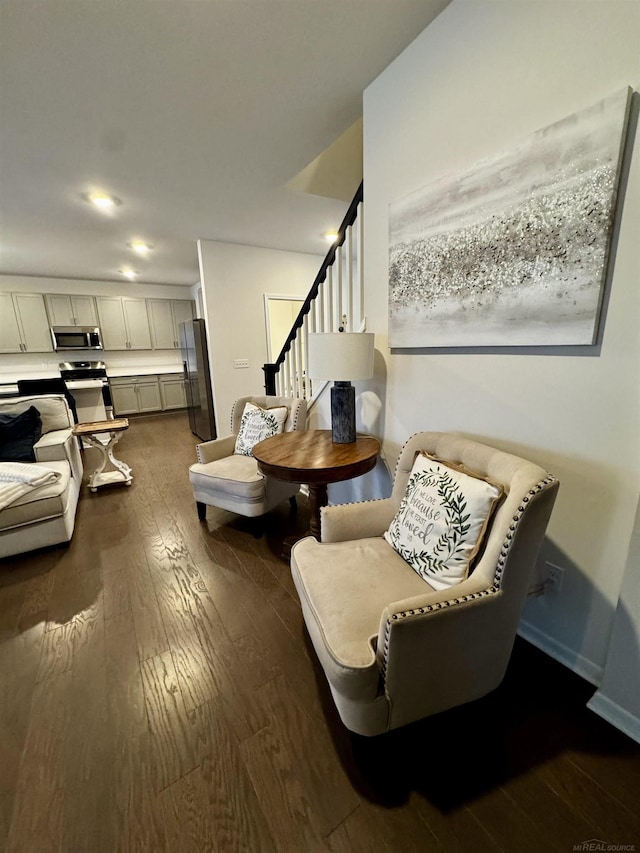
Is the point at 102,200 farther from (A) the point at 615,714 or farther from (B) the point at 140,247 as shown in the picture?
(A) the point at 615,714

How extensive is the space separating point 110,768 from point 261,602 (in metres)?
0.79

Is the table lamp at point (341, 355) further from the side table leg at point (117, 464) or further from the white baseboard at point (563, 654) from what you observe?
the side table leg at point (117, 464)

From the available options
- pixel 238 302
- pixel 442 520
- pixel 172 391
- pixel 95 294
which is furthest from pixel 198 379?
pixel 442 520

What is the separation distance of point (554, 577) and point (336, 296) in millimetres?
1998

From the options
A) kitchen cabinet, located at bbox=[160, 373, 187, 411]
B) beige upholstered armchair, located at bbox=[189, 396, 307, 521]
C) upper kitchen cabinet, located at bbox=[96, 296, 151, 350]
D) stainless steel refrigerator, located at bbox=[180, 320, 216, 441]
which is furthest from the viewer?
kitchen cabinet, located at bbox=[160, 373, 187, 411]

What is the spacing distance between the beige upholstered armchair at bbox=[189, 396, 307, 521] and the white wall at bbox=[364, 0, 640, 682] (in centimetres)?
114

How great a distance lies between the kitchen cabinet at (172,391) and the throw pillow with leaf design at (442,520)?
597 centimetres

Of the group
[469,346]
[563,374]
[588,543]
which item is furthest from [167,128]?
[588,543]

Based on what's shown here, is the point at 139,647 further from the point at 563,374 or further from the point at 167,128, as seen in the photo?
the point at 167,128

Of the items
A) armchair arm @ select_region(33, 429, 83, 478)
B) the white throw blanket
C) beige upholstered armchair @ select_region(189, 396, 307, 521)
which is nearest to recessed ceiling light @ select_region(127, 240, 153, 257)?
armchair arm @ select_region(33, 429, 83, 478)

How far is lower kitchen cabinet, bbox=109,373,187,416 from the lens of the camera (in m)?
6.07

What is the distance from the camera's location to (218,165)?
244cm

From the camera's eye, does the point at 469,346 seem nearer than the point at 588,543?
No

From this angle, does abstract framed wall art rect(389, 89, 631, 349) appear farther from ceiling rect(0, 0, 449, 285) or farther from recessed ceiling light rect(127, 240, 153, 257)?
recessed ceiling light rect(127, 240, 153, 257)
